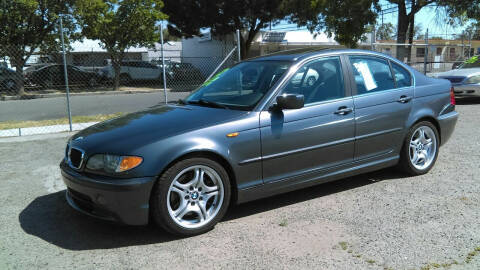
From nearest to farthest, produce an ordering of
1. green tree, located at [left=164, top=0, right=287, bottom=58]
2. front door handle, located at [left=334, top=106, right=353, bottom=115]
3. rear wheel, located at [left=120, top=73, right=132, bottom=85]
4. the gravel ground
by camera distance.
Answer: the gravel ground < front door handle, located at [left=334, top=106, right=353, bottom=115] < rear wheel, located at [left=120, top=73, right=132, bottom=85] < green tree, located at [left=164, top=0, right=287, bottom=58]

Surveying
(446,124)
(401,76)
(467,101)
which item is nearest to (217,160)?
(401,76)

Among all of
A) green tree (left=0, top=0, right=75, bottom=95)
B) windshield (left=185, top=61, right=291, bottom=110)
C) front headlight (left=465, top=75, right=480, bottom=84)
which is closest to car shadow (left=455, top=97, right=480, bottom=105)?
front headlight (left=465, top=75, right=480, bottom=84)

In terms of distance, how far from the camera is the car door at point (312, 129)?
397 centimetres

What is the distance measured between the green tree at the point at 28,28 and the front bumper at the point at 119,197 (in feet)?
55.7

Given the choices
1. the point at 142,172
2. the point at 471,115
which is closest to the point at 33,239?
the point at 142,172

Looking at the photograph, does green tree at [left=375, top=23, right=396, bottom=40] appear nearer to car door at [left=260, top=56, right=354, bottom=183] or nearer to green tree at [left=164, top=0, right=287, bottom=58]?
green tree at [left=164, top=0, right=287, bottom=58]

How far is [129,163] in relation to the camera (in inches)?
133

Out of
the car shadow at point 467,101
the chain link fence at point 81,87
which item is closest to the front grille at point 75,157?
the chain link fence at point 81,87

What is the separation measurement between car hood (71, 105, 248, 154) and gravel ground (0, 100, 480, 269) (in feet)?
2.66

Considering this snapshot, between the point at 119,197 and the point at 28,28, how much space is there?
18692 mm

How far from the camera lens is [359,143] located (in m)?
4.51

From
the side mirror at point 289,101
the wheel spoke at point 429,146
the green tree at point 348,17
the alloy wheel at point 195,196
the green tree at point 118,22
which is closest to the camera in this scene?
the alloy wheel at point 195,196

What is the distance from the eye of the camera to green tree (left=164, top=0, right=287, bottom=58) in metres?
27.2

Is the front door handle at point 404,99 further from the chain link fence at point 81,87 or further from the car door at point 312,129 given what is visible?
the chain link fence at point 81,87
